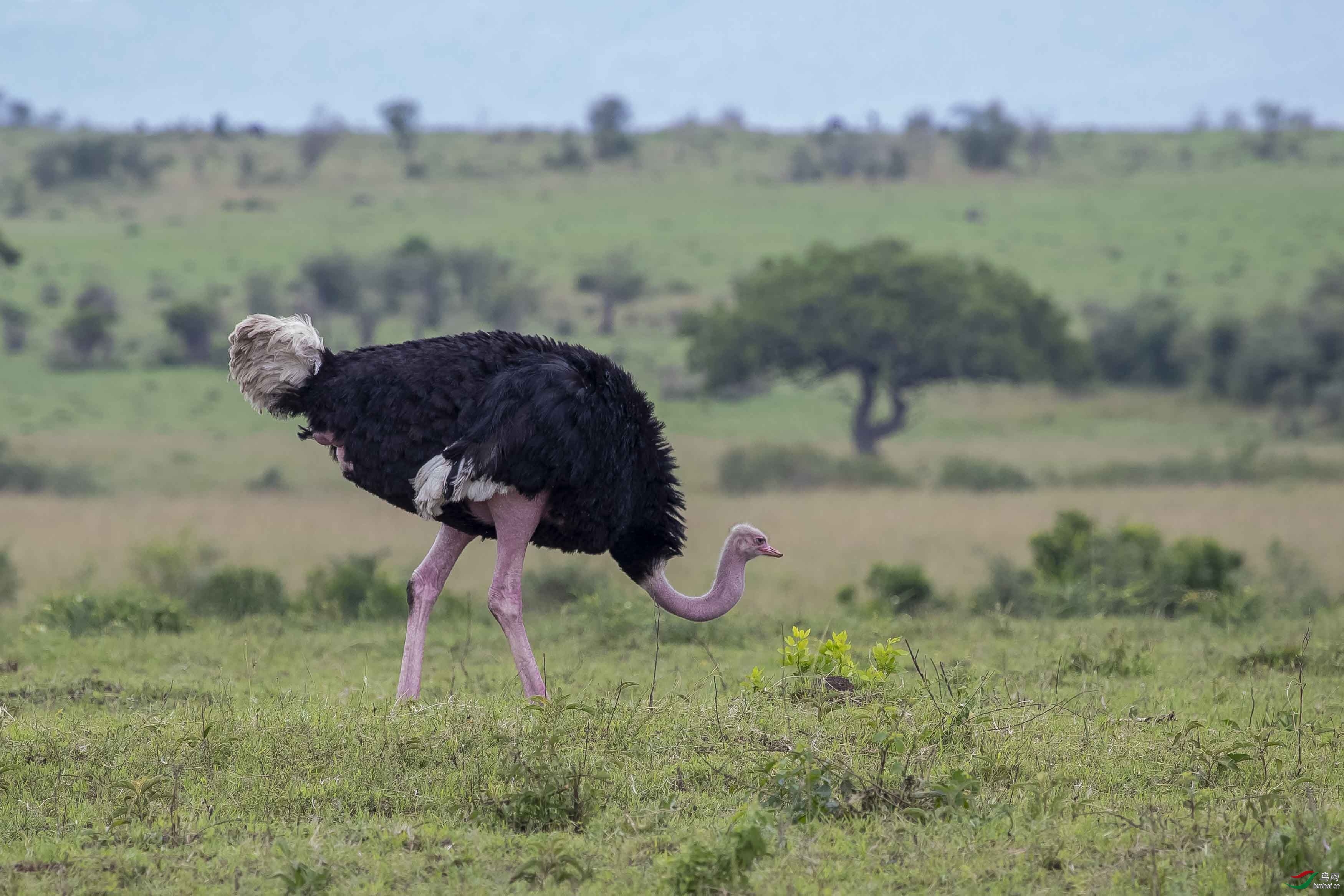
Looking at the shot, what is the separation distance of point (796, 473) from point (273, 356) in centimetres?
2095

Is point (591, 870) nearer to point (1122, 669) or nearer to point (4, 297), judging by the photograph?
point (1122, 669)

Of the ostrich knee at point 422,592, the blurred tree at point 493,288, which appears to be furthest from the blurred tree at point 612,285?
the ostrich knee at point 422,592

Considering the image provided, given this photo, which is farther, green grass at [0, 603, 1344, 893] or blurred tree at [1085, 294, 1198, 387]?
blurred tree at [1085, 294, 1198, 387]

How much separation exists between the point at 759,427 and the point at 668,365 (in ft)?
16.0

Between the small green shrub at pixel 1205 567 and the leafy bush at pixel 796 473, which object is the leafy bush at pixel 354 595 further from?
the leafy bush at pixel 796 473

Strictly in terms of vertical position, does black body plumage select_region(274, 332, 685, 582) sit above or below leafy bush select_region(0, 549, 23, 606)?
above

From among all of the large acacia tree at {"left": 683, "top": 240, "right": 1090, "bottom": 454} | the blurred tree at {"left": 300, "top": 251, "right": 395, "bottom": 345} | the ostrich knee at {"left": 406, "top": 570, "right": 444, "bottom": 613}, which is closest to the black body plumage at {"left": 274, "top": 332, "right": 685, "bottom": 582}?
the ostrich knee at {"left": 406, "top": 570, "right": 444, "bottom": 613}

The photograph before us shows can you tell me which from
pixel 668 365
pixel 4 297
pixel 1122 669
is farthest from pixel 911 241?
pixel 1122 669

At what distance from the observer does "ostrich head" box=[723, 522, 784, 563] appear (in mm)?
7406

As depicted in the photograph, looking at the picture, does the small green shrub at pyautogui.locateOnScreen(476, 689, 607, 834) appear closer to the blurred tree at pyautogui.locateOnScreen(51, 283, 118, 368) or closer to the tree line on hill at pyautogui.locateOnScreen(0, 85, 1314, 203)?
the blurred tree at pyautogui.locateOnScreen(51, 283, 118, 368)

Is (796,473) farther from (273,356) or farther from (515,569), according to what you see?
(273,356)

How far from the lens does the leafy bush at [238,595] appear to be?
11.8m

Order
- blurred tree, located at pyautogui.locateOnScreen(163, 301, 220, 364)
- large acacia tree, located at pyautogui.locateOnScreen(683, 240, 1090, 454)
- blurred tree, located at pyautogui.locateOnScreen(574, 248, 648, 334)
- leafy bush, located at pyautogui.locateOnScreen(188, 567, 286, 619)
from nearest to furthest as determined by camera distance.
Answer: leafy bush, located at pyautogui.locateOnScreen(188, 567, 286, 619) → large acacia tree, located at pyautogui.locateOnScreen(683, 240, 1090, 454) → blurred tree, located at pyautogui.locateOnScreen(163, 301, 220, 364) → blurred tree, located at pyautogui.locateOnScreen(574, 248, 648, 334)

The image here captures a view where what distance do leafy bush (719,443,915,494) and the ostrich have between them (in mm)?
19445
